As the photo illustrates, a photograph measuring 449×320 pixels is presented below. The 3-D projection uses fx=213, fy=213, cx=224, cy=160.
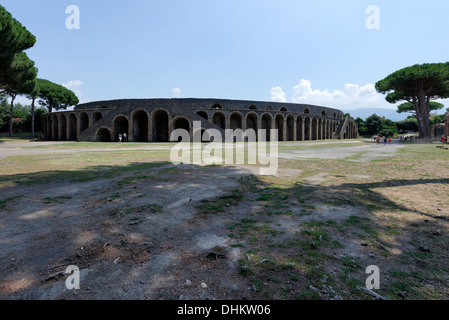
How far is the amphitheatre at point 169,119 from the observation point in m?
30.8

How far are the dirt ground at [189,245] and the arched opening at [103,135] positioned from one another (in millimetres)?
29126

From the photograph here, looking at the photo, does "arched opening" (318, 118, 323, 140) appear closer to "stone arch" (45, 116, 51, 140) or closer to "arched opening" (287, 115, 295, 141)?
"arched opening" (287, 115, 295, 141)

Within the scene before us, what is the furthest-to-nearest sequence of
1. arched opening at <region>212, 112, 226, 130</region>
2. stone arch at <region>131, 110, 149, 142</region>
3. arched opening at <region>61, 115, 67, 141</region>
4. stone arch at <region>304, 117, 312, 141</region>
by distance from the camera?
stone arch at <region>304, 117, 312, 141</region> < arched opening at <region>61, 115, 67, 141</region> < arched opening at <region>212, 112, 226, 130</region> < stone arch at <region>131, 110, 149, 142</region>

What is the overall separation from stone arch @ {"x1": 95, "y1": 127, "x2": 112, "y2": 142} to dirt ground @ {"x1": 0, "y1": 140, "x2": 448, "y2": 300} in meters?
29.0

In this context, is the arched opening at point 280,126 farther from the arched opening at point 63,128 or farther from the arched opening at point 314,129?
the arched opening at point 63,128

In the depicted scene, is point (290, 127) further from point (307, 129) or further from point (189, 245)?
point (189, 245)

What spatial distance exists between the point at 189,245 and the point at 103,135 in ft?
113

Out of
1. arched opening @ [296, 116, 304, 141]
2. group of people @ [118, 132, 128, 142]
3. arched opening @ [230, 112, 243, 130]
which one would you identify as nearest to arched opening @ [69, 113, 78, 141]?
group of people @ [118, 132, 128, 142]

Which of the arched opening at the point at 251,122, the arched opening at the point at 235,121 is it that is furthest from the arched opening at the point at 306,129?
the arched opening at the point at 235,121

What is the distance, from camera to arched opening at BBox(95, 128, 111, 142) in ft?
102

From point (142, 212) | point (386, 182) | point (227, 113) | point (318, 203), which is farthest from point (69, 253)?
point (227, 113)

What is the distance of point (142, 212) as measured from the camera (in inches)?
158
